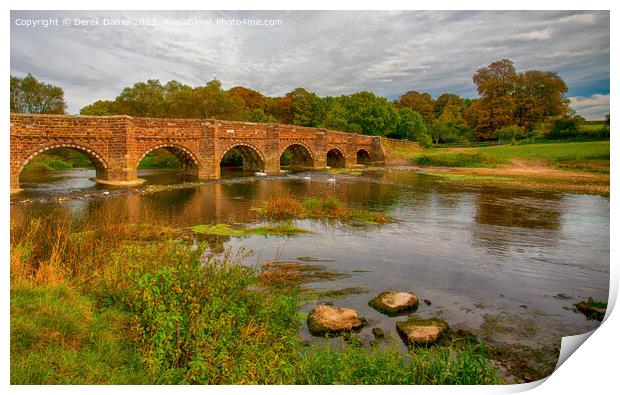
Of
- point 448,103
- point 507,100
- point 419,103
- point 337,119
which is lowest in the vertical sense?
point 337,119

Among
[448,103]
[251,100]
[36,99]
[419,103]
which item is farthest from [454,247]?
[419,103]

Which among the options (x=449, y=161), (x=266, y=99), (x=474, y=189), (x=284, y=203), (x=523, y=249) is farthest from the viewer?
(x=266, y=99)

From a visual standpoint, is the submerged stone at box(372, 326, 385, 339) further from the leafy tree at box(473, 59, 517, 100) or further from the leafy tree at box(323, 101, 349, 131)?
the leafy tree at box(323, 101, 349, 131)

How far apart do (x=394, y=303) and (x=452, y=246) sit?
15.7 feet

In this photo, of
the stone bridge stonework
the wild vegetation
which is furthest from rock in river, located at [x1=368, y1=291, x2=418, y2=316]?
the stone bridge stonework

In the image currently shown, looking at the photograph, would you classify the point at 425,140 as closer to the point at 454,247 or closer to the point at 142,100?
the point at 142,100

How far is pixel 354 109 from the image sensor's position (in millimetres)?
57750

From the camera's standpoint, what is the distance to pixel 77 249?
8.49 m

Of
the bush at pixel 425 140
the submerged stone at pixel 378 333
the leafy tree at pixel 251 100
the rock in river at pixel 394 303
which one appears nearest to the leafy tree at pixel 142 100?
the leafy tree at pixel 251 100

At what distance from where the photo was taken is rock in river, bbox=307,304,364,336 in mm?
6262

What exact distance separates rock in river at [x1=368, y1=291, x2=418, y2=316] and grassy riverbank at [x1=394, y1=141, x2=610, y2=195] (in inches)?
186
